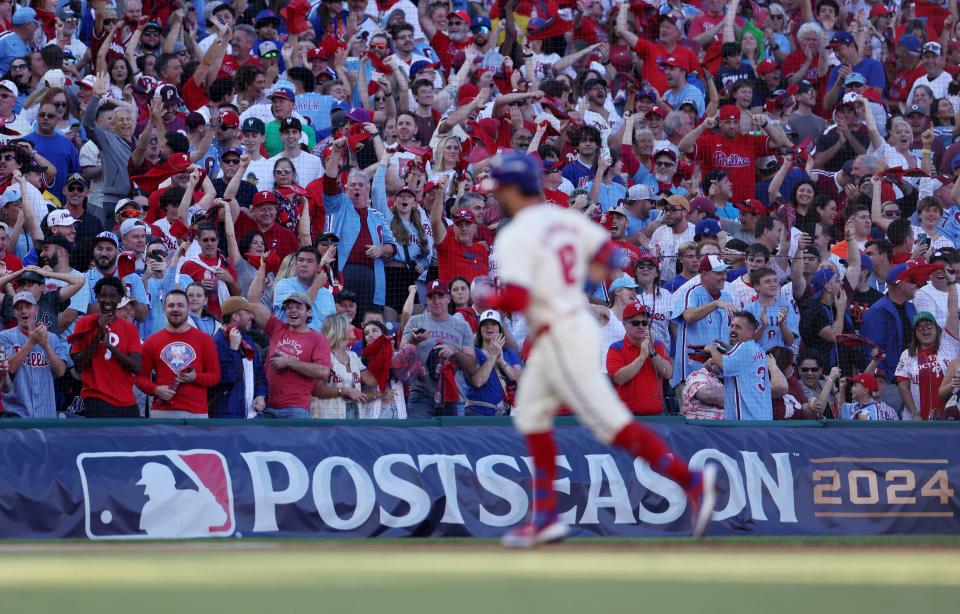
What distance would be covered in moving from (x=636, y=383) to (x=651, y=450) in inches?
211

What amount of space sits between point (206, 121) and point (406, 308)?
393 cm

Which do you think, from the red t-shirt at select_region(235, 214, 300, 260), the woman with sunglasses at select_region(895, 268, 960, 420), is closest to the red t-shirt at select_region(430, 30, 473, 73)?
the red t-shirt at select_region(235, 214, 300, 260)

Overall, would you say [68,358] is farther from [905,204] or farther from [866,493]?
[905,204]

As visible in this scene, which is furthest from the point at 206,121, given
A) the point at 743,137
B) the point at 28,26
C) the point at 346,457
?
the point at 743,137

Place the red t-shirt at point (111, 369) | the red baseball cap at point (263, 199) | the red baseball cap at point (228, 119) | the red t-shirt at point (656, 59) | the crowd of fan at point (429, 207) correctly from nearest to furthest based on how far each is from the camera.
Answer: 1. the red t-shirt at point (111, 369)
2. the crowd of fan at point (429, 207)
3. the red baseball cap at point (263, 199)
4. the red baseball cap at point (228, 119)
5. the red t-shirt at point (656, 59)

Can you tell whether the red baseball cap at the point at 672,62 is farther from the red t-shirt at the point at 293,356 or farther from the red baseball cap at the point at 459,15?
the red t-shirt at the point at 293,356

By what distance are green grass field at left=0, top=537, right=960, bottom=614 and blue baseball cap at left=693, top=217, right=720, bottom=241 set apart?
6165 mm

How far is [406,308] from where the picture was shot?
12.4 m

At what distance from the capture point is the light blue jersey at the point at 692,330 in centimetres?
1233

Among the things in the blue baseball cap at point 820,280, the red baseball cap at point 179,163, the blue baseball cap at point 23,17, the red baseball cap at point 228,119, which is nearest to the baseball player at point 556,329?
the blue baseball cap at point 820,280

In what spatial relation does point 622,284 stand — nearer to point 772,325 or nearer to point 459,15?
point 772,325

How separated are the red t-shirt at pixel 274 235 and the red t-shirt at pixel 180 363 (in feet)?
6.24

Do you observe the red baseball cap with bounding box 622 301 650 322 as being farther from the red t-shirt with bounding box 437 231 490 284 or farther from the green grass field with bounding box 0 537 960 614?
the green grass field with bounding box 0 537 960 614

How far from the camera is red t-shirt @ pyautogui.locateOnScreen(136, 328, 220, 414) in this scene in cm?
1093
